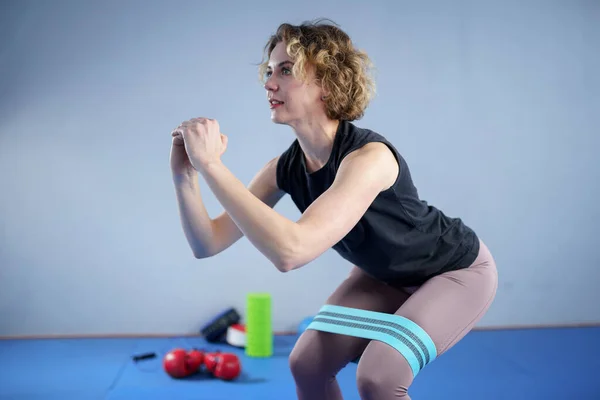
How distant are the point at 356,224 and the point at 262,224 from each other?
1.53ft

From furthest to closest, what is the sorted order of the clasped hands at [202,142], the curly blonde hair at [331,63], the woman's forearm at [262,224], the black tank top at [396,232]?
the curly blonde hair at [331,63] → the black tank top at [396,232] → the clasped hands at [202,142] → the woman's forearm at [262,224]

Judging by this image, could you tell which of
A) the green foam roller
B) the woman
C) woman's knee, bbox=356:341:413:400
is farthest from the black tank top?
the green foam roller

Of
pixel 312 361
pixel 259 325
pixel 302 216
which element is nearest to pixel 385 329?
pixel 312 361

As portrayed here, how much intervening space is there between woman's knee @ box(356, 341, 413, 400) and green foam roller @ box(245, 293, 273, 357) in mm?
2151

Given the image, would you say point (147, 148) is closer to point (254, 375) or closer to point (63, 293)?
point (63, 293)

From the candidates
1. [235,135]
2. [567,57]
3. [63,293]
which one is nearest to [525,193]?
[567,57]

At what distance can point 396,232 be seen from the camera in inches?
71.3

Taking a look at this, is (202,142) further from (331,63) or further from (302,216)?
(331,63)

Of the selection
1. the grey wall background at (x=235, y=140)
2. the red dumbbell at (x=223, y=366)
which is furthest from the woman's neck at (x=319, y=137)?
the grey wall background at (x=235, y=140)

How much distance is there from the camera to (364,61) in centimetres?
208

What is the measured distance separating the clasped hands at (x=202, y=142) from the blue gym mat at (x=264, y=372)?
6.00ft

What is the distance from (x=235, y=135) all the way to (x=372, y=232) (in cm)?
267

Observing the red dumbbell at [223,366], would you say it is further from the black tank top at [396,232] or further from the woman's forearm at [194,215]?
the black tank top at [396,232]

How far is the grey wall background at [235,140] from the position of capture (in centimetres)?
418
